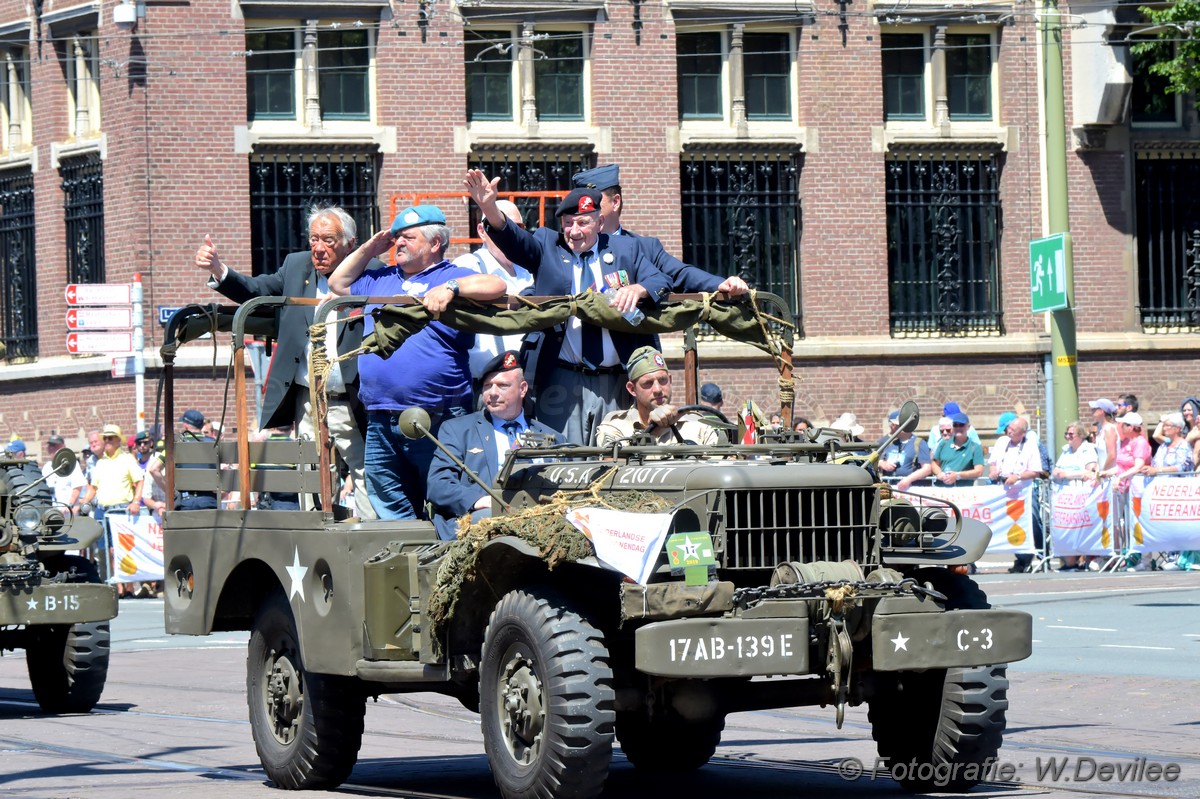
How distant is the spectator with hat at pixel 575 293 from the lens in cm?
975

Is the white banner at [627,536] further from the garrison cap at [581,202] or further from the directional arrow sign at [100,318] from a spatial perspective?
the directional arrow sign at [100,318]

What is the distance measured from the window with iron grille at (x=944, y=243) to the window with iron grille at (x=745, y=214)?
1420 millimetres

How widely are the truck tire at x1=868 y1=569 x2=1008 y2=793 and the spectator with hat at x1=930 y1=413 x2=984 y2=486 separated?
14624mm

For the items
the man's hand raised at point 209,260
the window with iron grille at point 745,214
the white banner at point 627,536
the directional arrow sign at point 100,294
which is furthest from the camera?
the window with iron grille at point 745,214

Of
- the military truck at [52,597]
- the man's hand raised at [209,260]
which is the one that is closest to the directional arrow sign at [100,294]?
the military truck at [52,597]

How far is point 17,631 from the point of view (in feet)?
46.4

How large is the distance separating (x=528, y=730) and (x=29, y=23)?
23.3m

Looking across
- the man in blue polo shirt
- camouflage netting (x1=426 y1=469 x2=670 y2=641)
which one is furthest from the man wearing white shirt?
camouflage netting (x1=426 y1=469 x2=670 y2=641)

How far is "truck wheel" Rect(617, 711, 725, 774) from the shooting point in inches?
396

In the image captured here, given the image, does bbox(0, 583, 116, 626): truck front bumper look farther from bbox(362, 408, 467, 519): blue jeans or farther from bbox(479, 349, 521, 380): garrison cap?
bbox(479, 349, 521, 380): garrison cap

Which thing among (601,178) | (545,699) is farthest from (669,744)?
(601,178)

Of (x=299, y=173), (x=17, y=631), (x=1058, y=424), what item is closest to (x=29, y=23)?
(x=299, y=173)

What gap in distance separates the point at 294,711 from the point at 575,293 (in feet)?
7.32

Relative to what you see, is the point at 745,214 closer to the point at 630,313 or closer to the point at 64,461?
the point at 64,461
